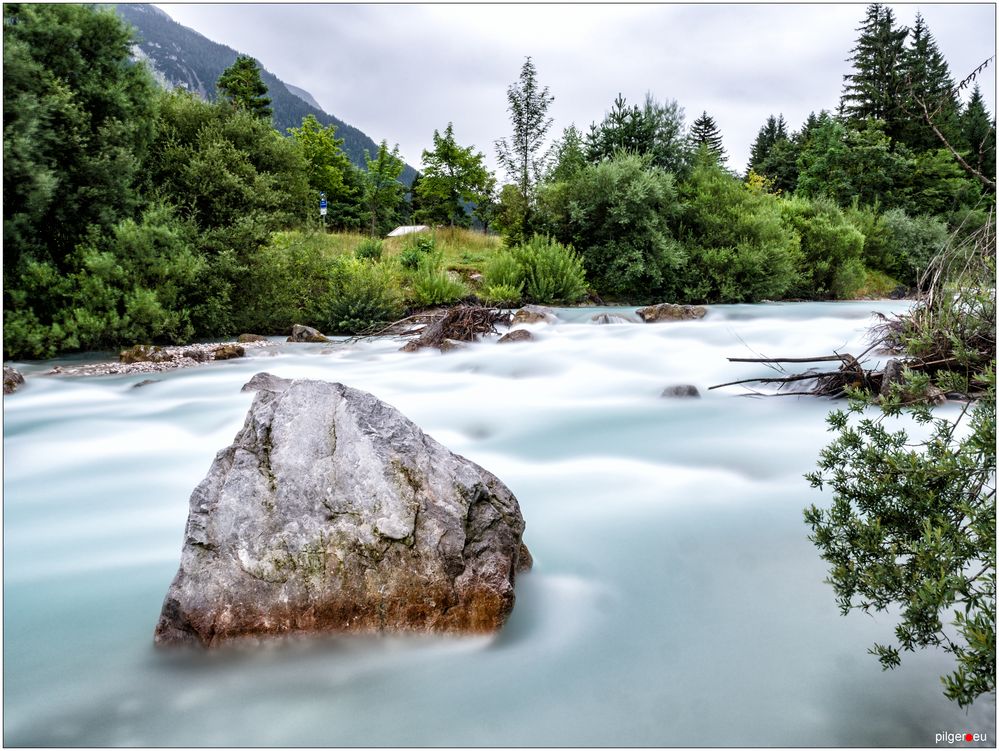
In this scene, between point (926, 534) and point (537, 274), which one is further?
point (537, 274)

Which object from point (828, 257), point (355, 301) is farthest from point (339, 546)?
point (828, 257)

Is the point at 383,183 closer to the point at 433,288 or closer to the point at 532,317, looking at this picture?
the point at 433,288

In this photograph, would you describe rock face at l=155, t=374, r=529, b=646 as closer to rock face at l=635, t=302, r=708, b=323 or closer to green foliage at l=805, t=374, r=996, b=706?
green foliage at l=805, t=374, r=996, b=706

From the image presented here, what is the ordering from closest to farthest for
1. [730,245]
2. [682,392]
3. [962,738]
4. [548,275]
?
[962,738] < [682,392] < [548,275] < [730,245]

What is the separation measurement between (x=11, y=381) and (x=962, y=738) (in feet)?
32.5

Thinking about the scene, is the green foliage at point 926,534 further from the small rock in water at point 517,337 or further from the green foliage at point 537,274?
the green foliage at point 537,274

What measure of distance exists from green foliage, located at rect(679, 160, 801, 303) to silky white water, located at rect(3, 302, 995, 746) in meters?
15.2

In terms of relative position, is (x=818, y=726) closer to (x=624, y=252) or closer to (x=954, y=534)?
(x=954, y=534)

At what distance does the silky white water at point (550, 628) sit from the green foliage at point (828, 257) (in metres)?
20.0

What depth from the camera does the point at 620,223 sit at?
19672 mm

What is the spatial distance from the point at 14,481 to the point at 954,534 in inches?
239

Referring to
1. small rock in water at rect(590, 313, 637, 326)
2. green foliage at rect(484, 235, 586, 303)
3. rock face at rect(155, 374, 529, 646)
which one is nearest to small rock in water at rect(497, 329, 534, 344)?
small rock in water at rect(590, 313, 637, 326)

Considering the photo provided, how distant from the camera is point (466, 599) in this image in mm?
2477

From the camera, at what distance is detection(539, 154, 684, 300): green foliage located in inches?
768
